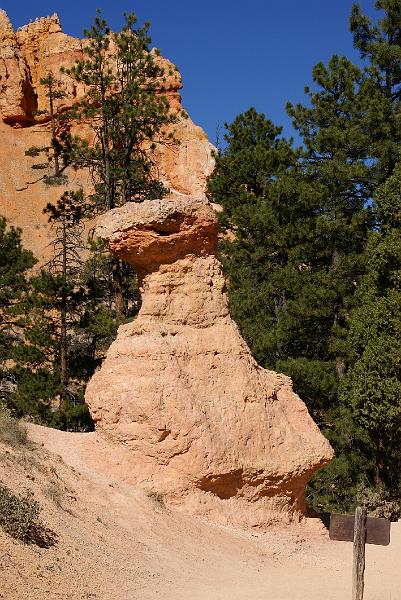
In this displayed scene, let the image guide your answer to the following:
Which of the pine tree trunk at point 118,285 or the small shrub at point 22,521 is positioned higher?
the pine tree trunk at point 118,285

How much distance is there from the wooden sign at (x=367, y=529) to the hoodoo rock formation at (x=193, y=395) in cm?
502

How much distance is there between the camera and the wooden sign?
24.9 feet

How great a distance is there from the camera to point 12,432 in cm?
1195

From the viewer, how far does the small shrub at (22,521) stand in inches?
339

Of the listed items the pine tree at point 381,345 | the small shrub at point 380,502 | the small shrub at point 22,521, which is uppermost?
the pine tree at point 381,345

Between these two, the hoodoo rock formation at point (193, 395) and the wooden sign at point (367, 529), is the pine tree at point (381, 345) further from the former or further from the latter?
the wooden sign at point (367, 529)

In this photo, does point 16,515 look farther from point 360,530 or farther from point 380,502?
point 380,502

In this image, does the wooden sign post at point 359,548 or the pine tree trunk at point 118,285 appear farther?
the pine tree trunk at point 118,285

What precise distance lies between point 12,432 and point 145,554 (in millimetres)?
3136

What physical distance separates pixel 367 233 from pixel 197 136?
37669mm

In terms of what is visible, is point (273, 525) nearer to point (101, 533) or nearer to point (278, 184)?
point (101, 533)

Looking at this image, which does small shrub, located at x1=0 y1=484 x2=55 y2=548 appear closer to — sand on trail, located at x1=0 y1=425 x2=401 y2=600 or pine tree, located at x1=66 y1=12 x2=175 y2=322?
sand on trail, located at x1=0 y1=425 x2=401 y2=600

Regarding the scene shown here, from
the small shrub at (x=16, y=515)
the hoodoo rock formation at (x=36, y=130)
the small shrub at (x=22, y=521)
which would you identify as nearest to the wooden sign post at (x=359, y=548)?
the small shrub at (x=22, y=521)

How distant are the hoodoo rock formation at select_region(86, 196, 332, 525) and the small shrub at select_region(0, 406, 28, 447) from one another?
139cm
